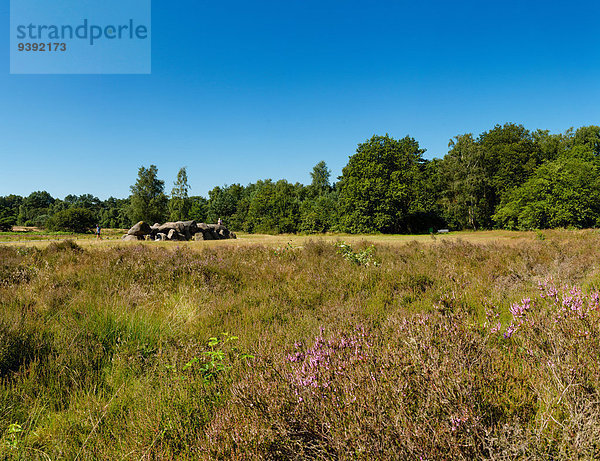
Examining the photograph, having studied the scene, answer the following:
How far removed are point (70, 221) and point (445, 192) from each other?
6262 cm

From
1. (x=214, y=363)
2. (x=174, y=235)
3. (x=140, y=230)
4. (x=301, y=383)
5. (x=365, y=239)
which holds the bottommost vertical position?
(x=214, y=363)

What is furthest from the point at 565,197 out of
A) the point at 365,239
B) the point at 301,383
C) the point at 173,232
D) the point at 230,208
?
the point at 230,208

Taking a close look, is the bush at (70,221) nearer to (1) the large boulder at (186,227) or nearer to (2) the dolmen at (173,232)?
(2) the dolmen at (173,232)

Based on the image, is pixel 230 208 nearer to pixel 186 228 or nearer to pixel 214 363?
pixel 186 228

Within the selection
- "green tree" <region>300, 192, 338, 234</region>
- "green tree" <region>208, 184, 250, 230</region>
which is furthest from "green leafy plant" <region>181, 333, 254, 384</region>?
"green tree" <region>208, 184, 250, 230</region>

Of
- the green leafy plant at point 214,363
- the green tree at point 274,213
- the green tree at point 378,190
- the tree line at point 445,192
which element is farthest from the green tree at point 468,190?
the green leafy plant at point 214,363

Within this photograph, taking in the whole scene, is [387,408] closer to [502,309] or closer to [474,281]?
[502,309]

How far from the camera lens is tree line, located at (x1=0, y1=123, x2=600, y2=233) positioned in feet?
102

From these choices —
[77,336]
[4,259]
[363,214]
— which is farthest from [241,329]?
[363,214]

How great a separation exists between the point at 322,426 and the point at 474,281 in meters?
5.27

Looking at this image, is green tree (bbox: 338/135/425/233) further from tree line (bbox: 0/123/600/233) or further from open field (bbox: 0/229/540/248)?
open field (bbox: 0/229/540/248)

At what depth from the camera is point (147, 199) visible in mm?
56750

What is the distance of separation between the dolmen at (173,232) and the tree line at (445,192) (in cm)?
1971

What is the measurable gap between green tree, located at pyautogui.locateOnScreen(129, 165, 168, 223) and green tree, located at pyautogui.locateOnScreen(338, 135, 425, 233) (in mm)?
35699
